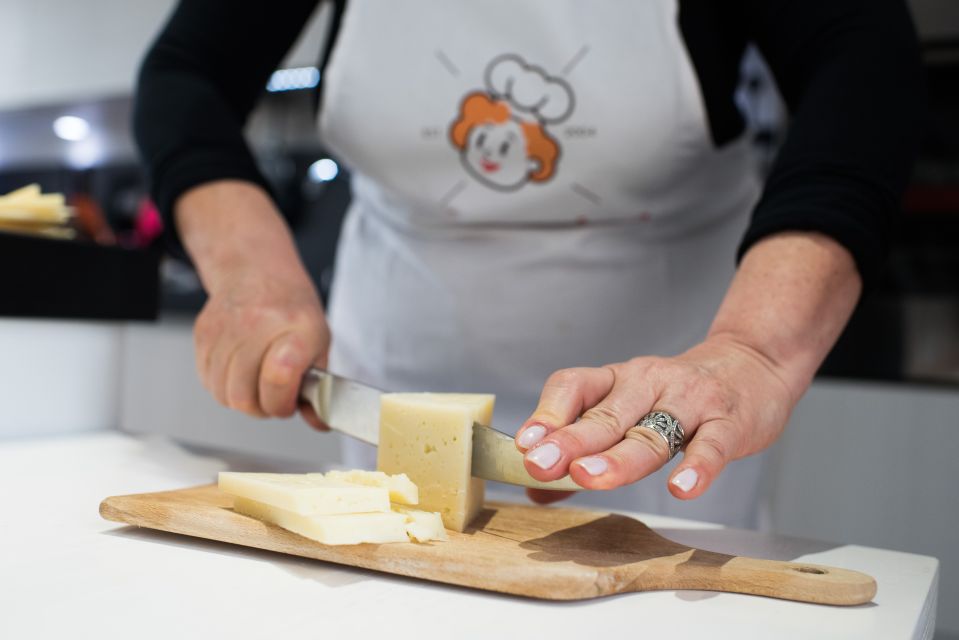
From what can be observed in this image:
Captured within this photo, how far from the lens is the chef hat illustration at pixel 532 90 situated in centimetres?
94

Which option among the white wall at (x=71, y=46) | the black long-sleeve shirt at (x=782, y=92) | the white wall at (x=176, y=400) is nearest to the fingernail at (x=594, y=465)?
the black long-sleeve shirt at (x=782, y=92)

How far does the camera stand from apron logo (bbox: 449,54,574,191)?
0.94m

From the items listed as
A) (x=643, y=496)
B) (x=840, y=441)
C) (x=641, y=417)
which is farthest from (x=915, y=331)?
(x=641, y=417)

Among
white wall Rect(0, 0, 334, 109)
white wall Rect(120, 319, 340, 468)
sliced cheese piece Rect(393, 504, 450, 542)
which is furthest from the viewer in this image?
white wall Rect(0, 0, 334, 109)

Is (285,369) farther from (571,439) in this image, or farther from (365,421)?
(571,439)

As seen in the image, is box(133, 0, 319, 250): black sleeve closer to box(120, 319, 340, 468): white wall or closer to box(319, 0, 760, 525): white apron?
box(319, 0, 760, 525): white apron

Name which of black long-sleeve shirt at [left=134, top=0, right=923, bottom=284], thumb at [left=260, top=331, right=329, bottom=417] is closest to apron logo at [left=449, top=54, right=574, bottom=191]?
black long-sleeve shirt at [left=134, top=0, right=923, bottom=284]

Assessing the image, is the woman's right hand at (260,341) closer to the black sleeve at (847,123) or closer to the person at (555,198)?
the person at (555,198)

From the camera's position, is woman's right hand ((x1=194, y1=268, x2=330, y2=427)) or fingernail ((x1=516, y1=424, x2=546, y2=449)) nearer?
fingernail ((x1=516, y1=424, x2=546, y2=449))

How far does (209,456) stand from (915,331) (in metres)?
1.35

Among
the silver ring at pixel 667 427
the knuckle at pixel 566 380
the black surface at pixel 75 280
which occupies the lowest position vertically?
the silver ring at pixel 667 427

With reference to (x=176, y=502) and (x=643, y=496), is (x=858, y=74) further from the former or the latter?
(x=176, y=502)

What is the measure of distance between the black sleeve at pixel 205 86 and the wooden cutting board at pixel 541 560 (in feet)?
1.51

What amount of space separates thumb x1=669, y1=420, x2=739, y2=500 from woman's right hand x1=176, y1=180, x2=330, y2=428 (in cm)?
36
